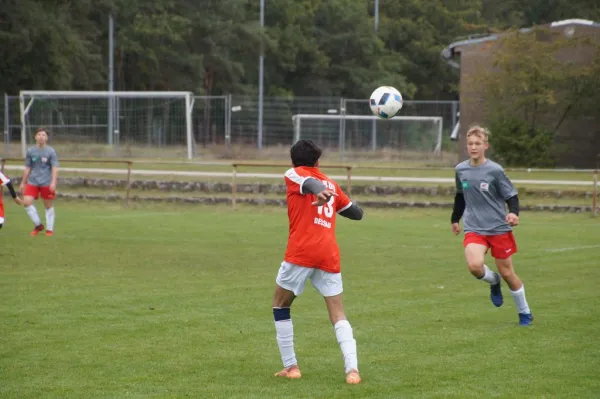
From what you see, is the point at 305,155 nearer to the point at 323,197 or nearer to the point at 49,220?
the point at 323,197

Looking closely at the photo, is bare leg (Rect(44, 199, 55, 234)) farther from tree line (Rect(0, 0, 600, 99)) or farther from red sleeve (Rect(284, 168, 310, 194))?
tree line (Rect(0, 0, 600, 99))

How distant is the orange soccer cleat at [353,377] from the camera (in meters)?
7.03

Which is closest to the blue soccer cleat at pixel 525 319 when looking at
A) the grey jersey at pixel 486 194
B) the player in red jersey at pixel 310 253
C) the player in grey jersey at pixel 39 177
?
the grey jersey at pixel 486 194

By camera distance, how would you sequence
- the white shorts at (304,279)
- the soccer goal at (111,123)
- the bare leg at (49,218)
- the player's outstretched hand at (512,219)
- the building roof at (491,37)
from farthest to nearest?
the soccer goal at (111,123) < the building roof at (491,37) < the bare leg at (49,218) < the player's outstretched hand at (512,219) < the white shorts at (304,279)

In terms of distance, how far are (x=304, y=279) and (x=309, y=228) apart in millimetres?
375

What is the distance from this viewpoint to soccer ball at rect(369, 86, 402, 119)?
1111 centimetres

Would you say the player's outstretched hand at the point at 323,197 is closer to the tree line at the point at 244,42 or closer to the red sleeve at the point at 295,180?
the red sleeve at the point at 295,180

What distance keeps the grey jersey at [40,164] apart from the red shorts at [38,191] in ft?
0.27

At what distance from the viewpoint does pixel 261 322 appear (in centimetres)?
970

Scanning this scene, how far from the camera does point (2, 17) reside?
49062 mm

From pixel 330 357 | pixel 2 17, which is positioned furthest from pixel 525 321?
pixel 2 17

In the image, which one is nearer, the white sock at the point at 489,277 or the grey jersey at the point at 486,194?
the grey jersey at the point at 486,194

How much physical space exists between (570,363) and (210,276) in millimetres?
6364

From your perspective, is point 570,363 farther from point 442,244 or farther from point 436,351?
point 442,244
